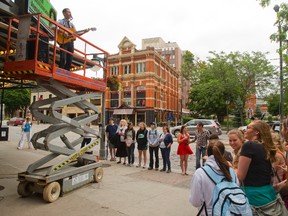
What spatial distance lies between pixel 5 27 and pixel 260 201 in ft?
22.4

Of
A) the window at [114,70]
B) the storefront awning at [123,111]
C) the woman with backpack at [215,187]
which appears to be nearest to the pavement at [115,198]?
the woman with backpack at [215,187]

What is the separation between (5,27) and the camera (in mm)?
6250

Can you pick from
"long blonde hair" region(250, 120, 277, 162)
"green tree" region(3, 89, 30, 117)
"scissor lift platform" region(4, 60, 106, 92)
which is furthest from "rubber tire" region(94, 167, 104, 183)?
"green tree" region(3, 89, 30, 117)

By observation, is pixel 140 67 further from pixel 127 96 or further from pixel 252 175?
pixel 252 175

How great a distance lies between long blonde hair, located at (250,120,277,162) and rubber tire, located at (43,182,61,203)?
4190 mm

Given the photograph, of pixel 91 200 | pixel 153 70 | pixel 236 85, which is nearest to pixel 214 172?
pixel 91 200

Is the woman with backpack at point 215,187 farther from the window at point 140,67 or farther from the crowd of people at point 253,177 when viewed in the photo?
the window at point 140,67

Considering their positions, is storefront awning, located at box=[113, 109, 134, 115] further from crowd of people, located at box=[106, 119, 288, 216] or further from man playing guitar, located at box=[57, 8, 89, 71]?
crowd of people, located at box=[106, 119, 288, 216]

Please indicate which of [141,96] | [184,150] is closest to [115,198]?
[184,150]

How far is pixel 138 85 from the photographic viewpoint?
44594mm

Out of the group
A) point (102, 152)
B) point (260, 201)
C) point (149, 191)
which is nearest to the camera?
point (260, 201)

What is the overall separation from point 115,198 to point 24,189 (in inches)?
80.3

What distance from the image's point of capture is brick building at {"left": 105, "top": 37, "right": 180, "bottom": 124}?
43.3 metres

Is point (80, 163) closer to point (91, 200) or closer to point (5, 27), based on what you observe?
point (91, 200)
